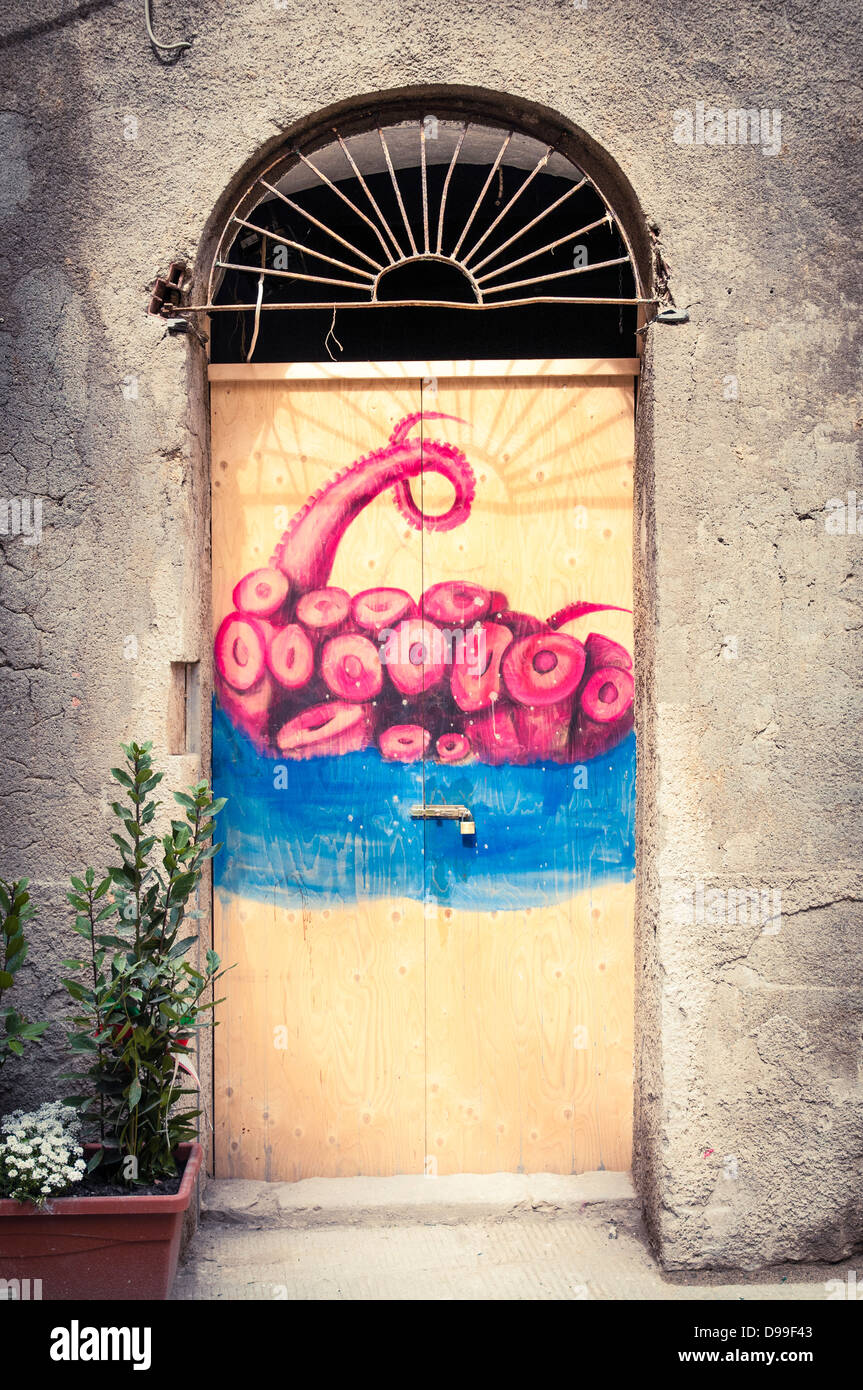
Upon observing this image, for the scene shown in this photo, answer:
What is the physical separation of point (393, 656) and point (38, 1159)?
1802 mm

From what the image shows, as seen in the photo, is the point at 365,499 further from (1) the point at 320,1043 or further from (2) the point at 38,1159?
(2) the point at 38,1159

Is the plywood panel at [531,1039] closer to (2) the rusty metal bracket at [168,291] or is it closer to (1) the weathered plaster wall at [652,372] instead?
(1) the weathered plaster wall at [652,372]

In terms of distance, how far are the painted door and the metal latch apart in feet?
0.07

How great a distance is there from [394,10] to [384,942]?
298 centimetres

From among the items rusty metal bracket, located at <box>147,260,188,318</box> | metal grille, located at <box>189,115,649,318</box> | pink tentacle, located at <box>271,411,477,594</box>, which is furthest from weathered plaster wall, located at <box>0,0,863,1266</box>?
metal grille, located at <box>189,115,649,318</box>

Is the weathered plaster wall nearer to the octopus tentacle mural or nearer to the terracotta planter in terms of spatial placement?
the octopus tentacle mural

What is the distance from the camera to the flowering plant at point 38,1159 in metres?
2.62

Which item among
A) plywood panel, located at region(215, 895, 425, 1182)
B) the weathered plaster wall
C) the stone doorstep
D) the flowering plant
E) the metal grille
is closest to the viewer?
the flowering plant

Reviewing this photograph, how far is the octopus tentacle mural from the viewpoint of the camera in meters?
3.37

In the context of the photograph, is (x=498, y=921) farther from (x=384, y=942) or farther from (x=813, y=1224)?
(x=813, y=1224)

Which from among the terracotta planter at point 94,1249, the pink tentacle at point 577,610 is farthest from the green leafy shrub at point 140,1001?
the pink tentacle at point 577,610

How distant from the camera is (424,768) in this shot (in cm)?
337

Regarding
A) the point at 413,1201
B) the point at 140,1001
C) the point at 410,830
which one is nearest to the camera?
the point at 140,1001

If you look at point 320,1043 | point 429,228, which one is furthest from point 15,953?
point 429,228
